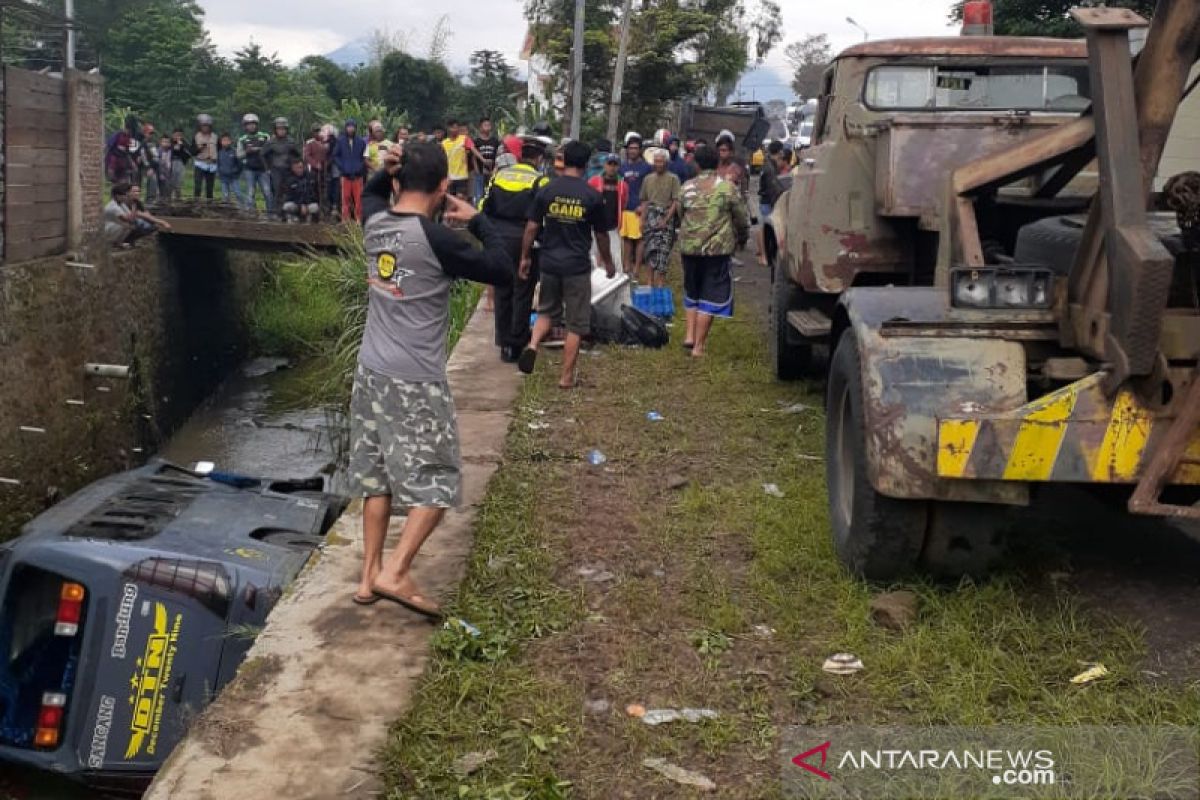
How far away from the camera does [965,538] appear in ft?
12.8

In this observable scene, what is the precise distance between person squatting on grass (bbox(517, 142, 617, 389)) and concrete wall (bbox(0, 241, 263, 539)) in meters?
5.74

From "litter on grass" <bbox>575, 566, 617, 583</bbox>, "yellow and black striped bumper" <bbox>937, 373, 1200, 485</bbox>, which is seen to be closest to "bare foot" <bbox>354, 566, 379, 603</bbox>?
"litter on grass" <bbox>575, 566, 617, 583</bbox>

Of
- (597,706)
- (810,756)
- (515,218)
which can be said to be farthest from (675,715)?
(515,218)

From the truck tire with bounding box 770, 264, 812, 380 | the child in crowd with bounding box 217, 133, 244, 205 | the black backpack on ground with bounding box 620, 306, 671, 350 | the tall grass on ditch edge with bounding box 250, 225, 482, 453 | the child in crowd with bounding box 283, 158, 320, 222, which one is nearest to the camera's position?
the truck tire with bounding box 770, 264, 812, 380

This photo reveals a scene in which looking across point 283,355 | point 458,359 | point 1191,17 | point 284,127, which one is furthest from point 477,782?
point 283,355

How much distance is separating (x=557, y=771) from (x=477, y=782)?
20cm

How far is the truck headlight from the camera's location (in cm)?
402

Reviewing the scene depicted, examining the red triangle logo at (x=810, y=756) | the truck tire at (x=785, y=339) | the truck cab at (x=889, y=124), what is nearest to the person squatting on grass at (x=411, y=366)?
the red triangle logo at (x=810, y=756)

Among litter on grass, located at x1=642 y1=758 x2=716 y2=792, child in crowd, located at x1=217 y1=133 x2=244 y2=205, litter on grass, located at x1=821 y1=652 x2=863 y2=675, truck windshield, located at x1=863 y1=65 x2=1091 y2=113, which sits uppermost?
truck windshield, located at x1=863 y1=65 x2=1091 y2=113

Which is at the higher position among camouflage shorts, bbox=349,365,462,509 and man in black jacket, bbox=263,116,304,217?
man in black jacket, bbox=263,116,304,217

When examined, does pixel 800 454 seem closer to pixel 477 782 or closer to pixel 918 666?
pixel 918 666

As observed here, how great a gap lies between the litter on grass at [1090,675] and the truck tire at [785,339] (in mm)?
4130

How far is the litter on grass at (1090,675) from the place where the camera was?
343 cm

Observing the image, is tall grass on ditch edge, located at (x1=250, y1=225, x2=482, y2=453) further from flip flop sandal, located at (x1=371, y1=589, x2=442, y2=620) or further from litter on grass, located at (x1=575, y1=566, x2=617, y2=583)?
flip flop sandal, located at (x1=371, y1=589, x2=442, y2=620)
